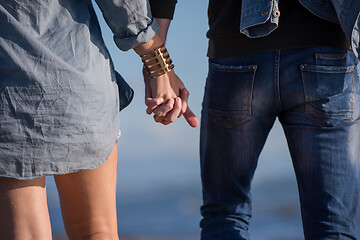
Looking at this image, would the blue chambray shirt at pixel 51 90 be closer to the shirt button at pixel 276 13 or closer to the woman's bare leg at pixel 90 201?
the woman's bare leg at pixel 90 201

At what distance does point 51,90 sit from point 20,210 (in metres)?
0.30

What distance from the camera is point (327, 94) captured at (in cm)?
171

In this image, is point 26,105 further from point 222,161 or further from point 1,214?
point 222,161

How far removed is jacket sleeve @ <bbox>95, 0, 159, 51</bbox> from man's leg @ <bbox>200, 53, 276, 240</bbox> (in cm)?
40

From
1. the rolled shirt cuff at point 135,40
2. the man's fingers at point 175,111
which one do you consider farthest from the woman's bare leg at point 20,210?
the man's fingers at point 175,111

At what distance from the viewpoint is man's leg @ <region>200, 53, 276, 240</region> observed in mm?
1757

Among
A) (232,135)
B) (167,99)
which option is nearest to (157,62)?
(167,99)

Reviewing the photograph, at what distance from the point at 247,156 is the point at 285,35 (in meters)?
0.43

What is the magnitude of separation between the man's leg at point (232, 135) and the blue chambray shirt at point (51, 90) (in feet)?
1.77

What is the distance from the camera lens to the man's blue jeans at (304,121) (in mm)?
1716

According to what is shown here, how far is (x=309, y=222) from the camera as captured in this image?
1.80 meters

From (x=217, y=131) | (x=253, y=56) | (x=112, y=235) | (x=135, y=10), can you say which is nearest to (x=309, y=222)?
(x=217, y=131)

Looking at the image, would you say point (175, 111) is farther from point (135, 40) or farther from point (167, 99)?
point (135, 40)

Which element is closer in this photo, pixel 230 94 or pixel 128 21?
pixel 128 21
